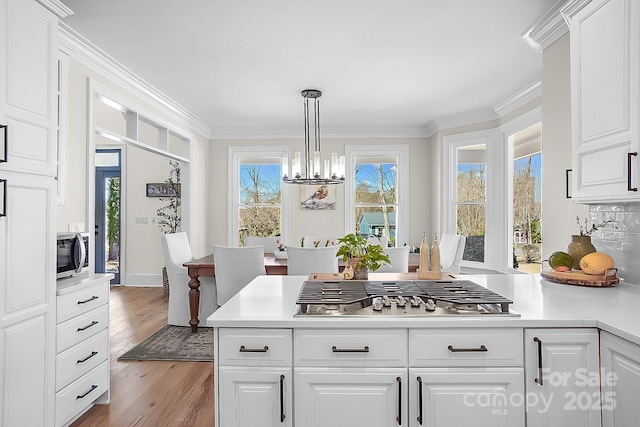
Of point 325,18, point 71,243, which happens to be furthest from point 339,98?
point 71,243

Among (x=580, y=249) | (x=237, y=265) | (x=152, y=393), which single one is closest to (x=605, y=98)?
(x=580, y=249)

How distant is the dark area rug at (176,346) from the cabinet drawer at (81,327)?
0.95m

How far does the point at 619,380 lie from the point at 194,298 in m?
3.56

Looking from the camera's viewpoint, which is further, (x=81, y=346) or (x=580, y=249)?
(x=81, y=346)

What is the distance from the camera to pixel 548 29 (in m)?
2.70

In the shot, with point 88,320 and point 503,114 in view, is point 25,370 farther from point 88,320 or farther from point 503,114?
point 503,114

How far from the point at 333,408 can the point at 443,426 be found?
408 millimetres

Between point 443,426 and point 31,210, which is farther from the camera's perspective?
point 31,210

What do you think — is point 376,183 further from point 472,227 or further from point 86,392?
point 86,392

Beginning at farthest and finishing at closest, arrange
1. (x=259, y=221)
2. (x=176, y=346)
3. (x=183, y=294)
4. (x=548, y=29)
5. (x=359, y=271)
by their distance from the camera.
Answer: (x=259, y=221) → (x=183, y=294) → (x=176, y=346) → (x=548, y=29) → (x=359, y=271)

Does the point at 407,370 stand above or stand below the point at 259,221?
below

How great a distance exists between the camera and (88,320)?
2.43m

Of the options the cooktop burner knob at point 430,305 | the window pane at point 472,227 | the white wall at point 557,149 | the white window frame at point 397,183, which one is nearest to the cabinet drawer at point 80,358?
the cooktop burner knob at point 430,305

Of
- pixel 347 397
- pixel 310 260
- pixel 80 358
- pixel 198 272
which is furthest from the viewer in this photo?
pixel 198 272
